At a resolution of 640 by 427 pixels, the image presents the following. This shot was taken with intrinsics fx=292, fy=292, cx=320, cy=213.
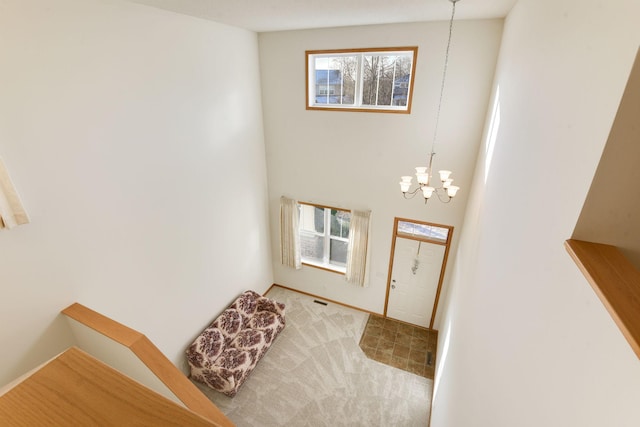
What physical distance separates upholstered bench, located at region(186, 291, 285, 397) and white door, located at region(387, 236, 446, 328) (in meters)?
2.06

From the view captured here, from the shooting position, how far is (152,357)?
200 centimetres

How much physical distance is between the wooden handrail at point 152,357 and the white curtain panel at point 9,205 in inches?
34.2

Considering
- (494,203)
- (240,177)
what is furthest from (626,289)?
(240,177)

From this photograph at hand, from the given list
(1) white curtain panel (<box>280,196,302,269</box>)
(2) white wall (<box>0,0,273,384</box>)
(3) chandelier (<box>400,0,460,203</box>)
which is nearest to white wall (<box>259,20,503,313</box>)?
(3) chandelier (<box>400,0,460,203</box>)

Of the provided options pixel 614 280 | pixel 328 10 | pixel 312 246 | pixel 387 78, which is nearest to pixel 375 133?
pixel 387 78

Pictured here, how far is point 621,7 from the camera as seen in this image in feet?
2.84

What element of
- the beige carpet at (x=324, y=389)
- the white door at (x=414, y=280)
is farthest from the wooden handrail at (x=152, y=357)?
the white door at (x=414, y=280)

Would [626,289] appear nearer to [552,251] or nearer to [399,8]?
[552,251]

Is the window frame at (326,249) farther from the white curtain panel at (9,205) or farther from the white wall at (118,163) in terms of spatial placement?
the white curtain panel at (9,205)

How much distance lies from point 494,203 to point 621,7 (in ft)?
5.03

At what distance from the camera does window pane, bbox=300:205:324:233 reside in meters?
5.46

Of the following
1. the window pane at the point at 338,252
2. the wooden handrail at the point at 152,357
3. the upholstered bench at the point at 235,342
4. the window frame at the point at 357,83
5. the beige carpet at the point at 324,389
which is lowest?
the beige carpet at the point at 324,389

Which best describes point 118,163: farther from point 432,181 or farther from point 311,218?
point 432,181

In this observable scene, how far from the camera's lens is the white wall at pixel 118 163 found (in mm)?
2133
